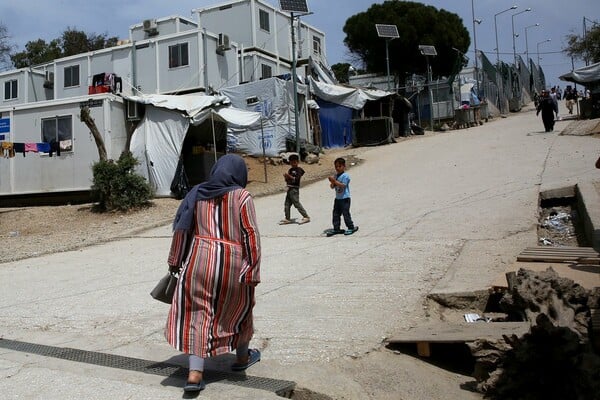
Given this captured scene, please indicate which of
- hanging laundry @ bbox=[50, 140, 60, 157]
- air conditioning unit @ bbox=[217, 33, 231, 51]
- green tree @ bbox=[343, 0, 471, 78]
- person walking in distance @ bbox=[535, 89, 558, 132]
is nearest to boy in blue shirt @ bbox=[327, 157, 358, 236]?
hanging laundry @ bbox=[50, 140, 60, 157]

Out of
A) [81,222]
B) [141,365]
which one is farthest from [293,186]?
[141,365]


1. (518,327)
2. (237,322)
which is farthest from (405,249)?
(237,322)

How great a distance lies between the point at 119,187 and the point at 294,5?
10.0 meters

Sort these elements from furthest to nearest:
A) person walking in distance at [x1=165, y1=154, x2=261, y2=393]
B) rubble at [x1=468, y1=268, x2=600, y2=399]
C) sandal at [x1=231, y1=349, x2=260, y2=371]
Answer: sandal at [x1=231, y1=349, x2=260, y2=371], person walking in distance at [x1=165, y1=154, x2=261, y2=393], rubble at [x1=468, y1=268, x2=600, y2=399]

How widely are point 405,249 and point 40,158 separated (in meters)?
15.3

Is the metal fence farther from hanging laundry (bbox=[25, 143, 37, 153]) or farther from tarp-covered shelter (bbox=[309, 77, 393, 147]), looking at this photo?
hanging laundry (bbox=[25, 143, 37, 153])

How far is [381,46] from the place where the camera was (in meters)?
43.7

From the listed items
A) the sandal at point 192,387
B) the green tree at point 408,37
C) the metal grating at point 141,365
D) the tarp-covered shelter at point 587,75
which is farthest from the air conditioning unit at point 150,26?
the sandal at point 192,387

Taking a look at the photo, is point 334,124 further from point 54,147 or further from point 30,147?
point 30,147

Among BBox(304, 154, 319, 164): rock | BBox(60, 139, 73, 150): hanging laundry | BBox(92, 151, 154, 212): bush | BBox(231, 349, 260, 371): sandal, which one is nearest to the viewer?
BBox(231, 349, 260, 371): sandal

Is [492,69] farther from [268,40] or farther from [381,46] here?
[268,40]

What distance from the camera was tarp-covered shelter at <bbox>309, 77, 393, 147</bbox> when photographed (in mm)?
26578

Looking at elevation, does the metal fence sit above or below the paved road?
above

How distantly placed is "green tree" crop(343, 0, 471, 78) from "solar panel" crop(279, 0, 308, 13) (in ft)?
72.7
